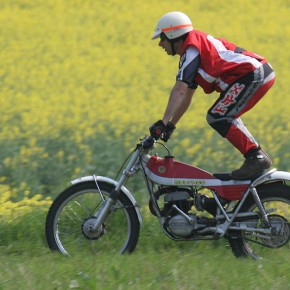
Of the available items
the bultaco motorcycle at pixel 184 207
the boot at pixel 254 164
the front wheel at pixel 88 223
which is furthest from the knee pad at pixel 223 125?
the front wheel at pixel 88 223

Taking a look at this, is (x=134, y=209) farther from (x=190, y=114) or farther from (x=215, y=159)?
(x=190, y=114)

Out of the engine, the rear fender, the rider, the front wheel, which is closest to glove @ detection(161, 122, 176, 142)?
the rider

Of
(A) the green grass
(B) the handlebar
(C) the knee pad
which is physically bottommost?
(A) the green grass

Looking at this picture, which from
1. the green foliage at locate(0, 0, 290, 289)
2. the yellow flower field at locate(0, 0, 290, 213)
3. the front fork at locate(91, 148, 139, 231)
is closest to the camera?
the green foliage at locate(0, 0, 290, 289)

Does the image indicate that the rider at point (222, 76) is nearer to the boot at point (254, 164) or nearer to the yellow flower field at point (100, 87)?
the boot at point (254, 164)

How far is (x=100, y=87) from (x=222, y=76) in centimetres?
548

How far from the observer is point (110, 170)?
28.5 feet

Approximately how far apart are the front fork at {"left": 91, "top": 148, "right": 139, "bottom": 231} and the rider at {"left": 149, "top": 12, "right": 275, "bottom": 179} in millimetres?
427

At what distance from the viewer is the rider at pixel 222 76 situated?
6316 millimetres

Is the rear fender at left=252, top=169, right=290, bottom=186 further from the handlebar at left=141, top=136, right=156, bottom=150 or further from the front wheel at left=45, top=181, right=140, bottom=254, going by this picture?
the front wheel at left=45, top=181, right=140, bottom=254

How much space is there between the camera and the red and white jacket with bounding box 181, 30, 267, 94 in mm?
6359

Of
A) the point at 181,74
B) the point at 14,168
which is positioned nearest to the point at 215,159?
the point at 14,168

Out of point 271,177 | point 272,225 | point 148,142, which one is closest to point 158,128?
point 148,142

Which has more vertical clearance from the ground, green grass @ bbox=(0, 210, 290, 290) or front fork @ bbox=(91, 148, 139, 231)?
front fork @ bbox=(91, 148, 139, 231)
